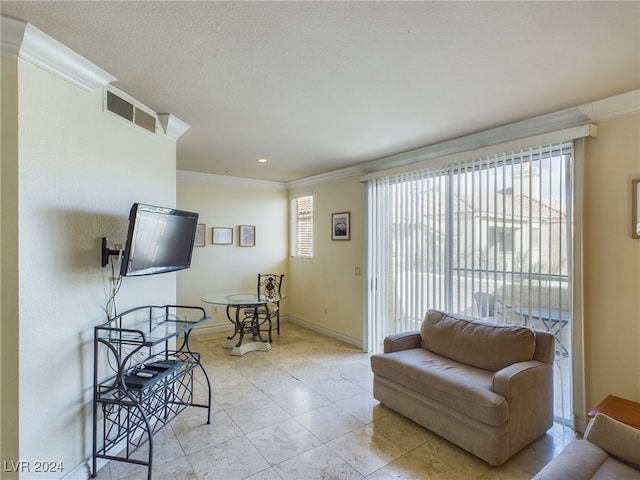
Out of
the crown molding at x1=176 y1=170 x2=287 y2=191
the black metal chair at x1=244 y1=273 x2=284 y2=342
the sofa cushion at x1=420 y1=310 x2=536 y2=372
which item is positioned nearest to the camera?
the sofa cushion at x1=420 y1=310 x2=536 y2=372

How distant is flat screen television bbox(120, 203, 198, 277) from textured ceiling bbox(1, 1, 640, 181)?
0.91 metres

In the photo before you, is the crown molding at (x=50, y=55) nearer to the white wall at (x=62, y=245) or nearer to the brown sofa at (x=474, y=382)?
the white wall at (x=62, y=245)

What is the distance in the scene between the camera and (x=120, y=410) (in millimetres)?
2287

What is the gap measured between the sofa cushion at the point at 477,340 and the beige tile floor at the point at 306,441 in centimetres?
64

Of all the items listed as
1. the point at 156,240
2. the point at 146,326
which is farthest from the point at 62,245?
→ the point at 146,326

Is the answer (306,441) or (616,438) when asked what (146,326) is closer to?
(306,441)

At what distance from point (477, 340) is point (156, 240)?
2.73m

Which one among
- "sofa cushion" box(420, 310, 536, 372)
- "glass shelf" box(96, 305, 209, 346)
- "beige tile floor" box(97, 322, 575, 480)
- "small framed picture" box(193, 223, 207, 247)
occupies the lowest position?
"beige tile floor" box(97, 322, 575, 480)

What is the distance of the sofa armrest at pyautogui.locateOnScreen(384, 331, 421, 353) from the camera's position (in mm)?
3105

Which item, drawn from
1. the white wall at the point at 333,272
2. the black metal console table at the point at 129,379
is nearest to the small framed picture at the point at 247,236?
the white wall at the point at 333,272

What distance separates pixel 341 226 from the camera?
197 inches

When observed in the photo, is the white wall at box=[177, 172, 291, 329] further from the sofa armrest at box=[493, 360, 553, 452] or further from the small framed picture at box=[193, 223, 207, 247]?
the sofa armrest at box=[493, 360, 553, 452]

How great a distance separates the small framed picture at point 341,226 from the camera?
16.0 ft

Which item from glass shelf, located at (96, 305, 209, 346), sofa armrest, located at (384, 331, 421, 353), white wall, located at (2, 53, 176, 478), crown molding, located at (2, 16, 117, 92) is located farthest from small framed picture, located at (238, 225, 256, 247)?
crown molding, located at (2, 16, 117, 92)
